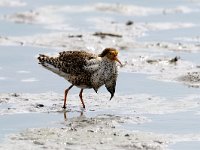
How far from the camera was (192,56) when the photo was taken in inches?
760

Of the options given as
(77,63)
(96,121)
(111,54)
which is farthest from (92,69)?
(96,121)

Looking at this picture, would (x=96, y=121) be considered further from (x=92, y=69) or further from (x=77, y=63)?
(x=77, y=63)

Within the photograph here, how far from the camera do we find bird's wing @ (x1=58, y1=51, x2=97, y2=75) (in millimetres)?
14945

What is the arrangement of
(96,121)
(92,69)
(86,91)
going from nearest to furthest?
(96,121) → (92,69) → (86,91)

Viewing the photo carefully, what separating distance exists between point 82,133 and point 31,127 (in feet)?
2.81

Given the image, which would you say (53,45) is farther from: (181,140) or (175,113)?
(181,140)

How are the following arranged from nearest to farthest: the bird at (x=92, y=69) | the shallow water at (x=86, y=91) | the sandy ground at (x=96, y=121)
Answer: the sandy ground at (x=96, y=121) < the shallow water at (x=86, y=91) < the bird at (x=92, y=69)

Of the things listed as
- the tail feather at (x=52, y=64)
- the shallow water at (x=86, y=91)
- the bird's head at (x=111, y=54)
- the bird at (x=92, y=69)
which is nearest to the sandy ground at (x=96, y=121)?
the shallow water at (x=86, y=91)

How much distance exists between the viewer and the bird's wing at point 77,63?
14945 millimetres

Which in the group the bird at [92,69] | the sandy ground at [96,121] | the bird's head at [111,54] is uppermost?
the bird's head at [111,54]

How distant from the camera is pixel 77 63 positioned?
15.0 metres

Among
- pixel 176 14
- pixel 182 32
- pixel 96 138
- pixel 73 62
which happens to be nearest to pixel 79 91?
pixel 73 62

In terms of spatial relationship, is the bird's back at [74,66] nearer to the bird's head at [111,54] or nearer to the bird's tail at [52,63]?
the bird's tail at [52,63]

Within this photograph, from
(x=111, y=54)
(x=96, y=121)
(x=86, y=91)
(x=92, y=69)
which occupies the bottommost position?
(x=96, y=121)
